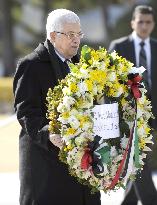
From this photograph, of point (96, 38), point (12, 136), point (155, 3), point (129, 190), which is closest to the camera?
point (129, 190)

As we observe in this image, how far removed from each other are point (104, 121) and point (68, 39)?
540mm

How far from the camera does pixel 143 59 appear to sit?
7633mm

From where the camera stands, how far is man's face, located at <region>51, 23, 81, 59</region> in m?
4.74

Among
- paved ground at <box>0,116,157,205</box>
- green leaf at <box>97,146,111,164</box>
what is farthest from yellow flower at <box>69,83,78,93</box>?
paved ground at <box>0,116,157,205</box>

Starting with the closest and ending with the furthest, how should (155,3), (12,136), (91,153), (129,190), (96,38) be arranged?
(91,153), (129,190), (12,136), (155,3), (96,38)

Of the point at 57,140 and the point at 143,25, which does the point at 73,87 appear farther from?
the point at 143,25

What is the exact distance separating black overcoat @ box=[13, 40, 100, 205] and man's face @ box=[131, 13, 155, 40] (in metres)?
2.99

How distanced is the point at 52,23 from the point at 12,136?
6486 millimetres

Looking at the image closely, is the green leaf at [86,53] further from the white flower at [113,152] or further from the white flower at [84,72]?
the white flower at [113,152]

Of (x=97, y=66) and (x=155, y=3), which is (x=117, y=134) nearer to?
(x=97, y=66)

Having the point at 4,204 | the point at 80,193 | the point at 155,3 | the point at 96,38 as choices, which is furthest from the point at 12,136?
the point at 96,38

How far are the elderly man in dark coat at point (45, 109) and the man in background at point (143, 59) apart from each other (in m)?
2.45

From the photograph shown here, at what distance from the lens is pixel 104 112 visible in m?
4.56

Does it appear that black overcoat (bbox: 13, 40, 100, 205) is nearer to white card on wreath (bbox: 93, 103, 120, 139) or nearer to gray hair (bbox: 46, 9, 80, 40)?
gray hair (bbox: 46, 9, 80, 40)
